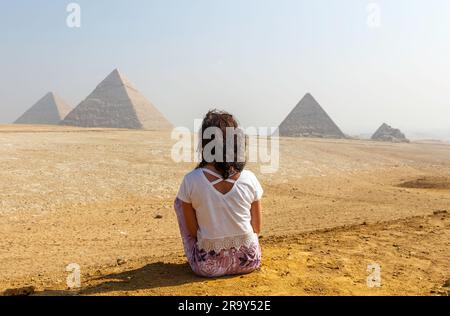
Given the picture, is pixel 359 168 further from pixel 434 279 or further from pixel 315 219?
pixel 434 279

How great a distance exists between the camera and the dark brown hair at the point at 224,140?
436 centimetres

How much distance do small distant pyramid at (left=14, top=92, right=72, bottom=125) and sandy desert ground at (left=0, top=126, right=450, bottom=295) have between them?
76.9 metres

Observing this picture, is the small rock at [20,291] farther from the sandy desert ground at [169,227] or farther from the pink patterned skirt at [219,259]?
the pink patterned skirt at [219,259]

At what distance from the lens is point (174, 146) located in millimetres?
24875

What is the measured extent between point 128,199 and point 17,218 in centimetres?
348

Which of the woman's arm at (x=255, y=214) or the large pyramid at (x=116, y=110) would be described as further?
the large pyramid at (x=116, y=110)

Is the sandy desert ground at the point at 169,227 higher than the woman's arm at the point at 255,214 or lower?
lower

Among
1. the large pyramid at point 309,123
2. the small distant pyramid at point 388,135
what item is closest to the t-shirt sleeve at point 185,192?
the large pyramid at point 309,123

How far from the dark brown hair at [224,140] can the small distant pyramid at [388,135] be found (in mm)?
75586

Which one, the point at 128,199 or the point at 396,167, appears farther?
the point at 396,167

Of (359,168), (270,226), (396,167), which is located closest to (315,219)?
(270,226)

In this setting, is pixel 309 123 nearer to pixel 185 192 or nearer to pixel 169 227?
pixel 169 227

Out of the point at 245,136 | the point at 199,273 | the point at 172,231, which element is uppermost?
the point at 245,136

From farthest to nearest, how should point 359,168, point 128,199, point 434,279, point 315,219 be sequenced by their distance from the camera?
point 359,168, point 128,199, point 315,219, point 434,279
